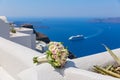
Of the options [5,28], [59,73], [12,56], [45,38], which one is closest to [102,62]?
[59,73]

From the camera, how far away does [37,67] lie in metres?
3.52

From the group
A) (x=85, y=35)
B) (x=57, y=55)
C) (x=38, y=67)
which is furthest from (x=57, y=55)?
(x=85, y=35)

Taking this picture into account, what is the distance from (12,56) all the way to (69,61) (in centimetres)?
130

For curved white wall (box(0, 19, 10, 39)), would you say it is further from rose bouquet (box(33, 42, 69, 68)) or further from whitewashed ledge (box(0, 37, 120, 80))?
rose bouquet (box(33, 42, 69, 68))

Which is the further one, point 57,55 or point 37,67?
point 37,67

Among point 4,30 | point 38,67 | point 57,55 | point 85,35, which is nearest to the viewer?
point 57,55

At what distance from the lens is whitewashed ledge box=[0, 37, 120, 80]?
3.30 meters

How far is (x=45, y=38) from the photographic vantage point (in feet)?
95.8

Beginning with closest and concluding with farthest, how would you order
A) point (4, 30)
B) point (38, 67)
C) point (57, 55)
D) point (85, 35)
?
point (57, 55) → point (38, 67) → point (4, 30) → point (85, 35)

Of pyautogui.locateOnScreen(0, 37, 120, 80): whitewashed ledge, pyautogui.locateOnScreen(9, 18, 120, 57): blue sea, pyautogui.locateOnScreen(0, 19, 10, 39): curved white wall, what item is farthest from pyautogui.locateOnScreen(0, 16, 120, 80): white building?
pyautogui.locateOnScreen(9, 18, 120, 57): blue sea

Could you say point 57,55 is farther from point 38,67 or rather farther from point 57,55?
point 38,67

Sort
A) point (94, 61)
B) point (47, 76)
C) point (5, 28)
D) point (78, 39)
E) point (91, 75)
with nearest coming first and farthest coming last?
point (91, 75)
point (47, 76)
point (94, 61)
point (5, 28)
point (78, 39)

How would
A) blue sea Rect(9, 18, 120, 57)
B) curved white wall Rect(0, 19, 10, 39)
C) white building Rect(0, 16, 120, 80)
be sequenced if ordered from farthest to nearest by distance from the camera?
blue sea Rect(9, 18, 120, 57) → curved white wall Rect(0, 19, 10, 39) → white building Rect(0, 16, 120, 80)

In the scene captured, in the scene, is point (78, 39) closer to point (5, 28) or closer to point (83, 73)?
point (5, 28)
